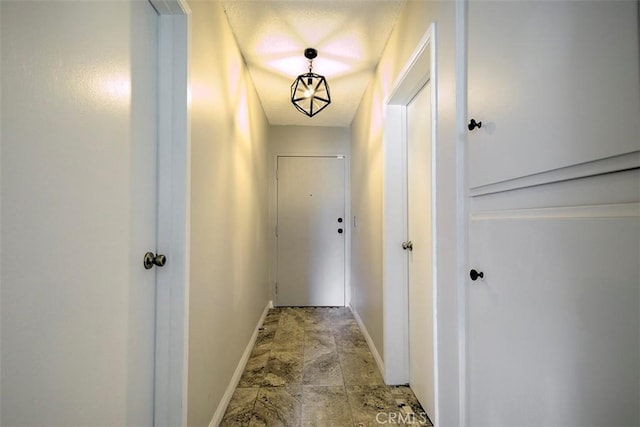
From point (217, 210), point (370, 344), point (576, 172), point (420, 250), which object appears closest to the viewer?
point (576, 172)

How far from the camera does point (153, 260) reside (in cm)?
104

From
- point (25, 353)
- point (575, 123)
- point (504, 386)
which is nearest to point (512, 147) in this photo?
point (575, 123)

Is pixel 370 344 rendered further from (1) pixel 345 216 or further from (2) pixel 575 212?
(2) pixel 575 212

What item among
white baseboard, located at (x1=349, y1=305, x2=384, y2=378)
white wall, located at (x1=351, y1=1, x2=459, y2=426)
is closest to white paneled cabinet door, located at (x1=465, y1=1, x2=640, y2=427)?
white wall, located at (x1=351, y1=1, x2=459, y2=426)

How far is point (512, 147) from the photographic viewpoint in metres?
0.74

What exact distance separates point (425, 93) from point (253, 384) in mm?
2147

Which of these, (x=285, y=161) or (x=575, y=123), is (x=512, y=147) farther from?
(x=285, y=161)

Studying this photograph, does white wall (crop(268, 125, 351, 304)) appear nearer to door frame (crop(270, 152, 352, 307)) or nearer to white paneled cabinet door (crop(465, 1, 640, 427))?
door frame (crop(270, 152, 352, 307))

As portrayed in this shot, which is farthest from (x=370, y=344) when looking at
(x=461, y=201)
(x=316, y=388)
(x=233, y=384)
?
(x=461, y=201)

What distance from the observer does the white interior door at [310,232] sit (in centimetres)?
364

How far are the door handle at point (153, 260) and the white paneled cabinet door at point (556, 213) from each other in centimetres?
110

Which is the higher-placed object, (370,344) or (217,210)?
(217,210)

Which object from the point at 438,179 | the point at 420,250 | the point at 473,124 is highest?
the point at 473,124

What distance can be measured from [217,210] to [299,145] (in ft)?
7.53
